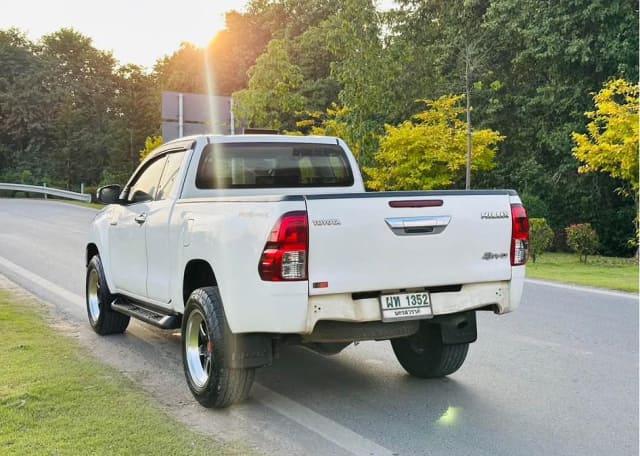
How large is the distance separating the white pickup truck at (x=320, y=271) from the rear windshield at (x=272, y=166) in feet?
0.15

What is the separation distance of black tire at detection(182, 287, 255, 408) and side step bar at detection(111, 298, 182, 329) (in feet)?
1.90

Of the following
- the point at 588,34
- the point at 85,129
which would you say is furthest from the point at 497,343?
the point at 85,129

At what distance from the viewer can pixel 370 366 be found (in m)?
6.11

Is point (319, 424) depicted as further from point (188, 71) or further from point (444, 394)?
point (188, 71)

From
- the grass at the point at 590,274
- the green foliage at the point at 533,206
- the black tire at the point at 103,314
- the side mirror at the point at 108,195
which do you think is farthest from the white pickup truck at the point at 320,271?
the green foliage at the point at 533,206

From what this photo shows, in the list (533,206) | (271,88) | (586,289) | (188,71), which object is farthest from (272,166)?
(188,71)

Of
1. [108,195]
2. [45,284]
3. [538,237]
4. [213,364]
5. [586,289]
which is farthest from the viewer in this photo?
[538,237]

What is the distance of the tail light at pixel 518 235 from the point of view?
16.4 feet

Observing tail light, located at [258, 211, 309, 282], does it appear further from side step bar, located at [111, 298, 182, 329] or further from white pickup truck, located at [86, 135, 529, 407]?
side step bar, located at [111, 298, 182, 329]

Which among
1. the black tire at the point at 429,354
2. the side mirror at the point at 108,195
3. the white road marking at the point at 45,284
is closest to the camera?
the black tire at the point at 429,354

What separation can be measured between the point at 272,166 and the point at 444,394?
99.4 inches

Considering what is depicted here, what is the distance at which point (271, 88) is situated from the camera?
26.7m

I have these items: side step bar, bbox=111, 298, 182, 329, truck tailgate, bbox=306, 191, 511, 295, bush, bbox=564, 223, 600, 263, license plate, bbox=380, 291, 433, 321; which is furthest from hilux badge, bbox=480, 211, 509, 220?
bush, bbox=564, 223, 600, 263

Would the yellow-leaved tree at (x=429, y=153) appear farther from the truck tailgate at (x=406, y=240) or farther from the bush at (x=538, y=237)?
the truck tailgate at (x=406, y=240)
